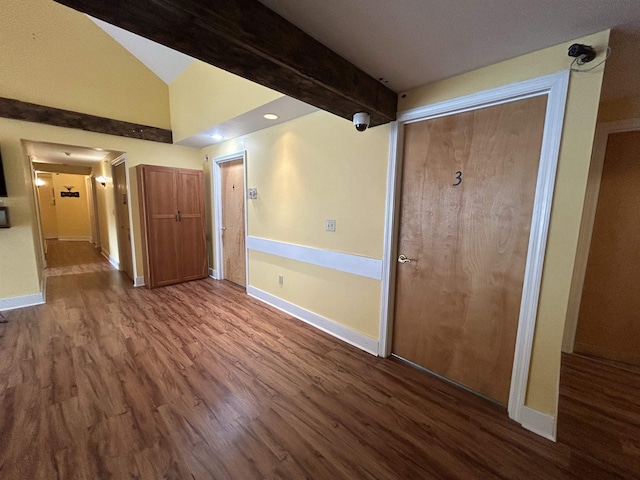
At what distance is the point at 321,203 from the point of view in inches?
107

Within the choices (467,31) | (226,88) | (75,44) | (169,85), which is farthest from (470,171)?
(75,44)

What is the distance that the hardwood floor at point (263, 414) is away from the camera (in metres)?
1.37

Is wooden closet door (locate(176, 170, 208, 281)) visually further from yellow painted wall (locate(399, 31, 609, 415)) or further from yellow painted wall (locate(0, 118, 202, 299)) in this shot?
yellow painted wall (locate(399, 31, 609, 415))

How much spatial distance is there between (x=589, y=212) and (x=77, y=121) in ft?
19.7

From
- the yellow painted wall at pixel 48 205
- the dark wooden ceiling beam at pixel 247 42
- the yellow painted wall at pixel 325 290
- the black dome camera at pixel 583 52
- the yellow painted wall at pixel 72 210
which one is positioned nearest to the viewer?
the dark wooden ceiling beam at pixel 247 42

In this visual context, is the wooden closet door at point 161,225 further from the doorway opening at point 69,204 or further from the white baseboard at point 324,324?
the doorway opening at point 69,204

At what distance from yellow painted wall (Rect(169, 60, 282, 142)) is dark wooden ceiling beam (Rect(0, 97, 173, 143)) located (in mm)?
349

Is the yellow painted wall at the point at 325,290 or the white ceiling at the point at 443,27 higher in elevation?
the white ceiling at the point at 443,27

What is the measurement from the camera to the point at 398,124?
208cm

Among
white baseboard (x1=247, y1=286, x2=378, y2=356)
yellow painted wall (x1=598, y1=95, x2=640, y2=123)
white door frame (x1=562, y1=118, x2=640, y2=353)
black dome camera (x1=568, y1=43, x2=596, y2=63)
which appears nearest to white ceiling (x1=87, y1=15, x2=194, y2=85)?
white baseboard (x1=247, y1=286, x2=378, y2=356)

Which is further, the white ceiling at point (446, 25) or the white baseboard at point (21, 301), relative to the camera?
the white baseboard at point (21, 301)

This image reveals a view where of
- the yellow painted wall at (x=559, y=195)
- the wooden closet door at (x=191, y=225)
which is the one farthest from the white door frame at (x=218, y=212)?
the yellow painted wall at (x=559, y=195)

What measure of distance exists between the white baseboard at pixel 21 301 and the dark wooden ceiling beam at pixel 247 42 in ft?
13.6

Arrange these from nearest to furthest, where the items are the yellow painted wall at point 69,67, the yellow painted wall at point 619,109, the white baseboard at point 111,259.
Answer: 1. the yellow painted wall at point 619,109
2. the yellow painted wall at point 69,67
3. the white baseboard at point 111,259
